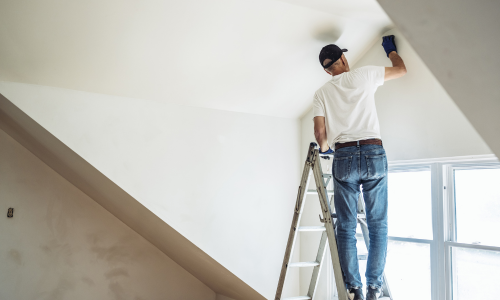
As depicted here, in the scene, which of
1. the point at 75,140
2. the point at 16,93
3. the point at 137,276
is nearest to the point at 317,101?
the point at 75,140

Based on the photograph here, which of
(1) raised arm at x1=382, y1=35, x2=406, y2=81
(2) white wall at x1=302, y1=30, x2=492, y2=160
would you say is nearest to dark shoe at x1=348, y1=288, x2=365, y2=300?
(2) white wall at x1=302, y1=30, x2=492, y2=160

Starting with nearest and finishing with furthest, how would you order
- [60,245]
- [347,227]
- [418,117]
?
[347,227]
[418,117]
[60,245]

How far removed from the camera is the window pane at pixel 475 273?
2105 millimetres

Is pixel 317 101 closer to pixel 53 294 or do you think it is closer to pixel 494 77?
pixel 494 77

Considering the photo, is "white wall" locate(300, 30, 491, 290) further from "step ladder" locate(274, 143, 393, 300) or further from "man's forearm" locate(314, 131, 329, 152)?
"man's forearm" locate(314, 131, 329, 152)

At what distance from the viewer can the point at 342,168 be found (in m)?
1.91

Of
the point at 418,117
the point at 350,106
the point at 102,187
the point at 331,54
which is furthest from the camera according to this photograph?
the point at 102,187

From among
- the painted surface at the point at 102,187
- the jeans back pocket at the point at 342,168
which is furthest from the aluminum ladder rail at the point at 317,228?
the painted surface at the point at 102,187

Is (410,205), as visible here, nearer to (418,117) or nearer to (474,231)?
(474,231)

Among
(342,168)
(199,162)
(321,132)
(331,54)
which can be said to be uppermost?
(331,54)

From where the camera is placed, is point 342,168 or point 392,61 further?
point 392,61

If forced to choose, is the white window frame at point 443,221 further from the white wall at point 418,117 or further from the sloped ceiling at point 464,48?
the sloped ceiling at point 464,48

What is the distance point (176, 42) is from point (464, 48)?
2017mm

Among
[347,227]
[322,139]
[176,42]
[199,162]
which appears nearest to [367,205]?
[347,227]
